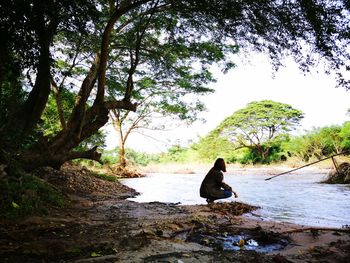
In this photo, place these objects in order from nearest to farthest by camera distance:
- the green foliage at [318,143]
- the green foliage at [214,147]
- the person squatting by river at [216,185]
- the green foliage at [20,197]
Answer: the green foliage at [20,197] → the person squatting by river at [216,185] → the green foliage at [318,143] → the green foliage at [214,147]

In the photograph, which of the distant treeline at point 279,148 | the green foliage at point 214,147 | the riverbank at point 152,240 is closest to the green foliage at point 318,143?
the distant treeline at point 279,148

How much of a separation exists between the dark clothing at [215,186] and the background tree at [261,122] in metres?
32.0

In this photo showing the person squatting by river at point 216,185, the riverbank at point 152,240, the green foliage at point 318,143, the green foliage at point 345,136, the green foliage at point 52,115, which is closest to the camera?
the riverbank at point 152,240

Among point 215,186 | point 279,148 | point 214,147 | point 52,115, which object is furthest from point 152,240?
point 214,147

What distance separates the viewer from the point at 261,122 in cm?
3959

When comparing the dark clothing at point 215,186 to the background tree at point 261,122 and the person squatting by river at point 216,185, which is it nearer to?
the person squatting by river at point 216,185

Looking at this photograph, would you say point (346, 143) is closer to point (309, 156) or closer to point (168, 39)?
point (309, 156)

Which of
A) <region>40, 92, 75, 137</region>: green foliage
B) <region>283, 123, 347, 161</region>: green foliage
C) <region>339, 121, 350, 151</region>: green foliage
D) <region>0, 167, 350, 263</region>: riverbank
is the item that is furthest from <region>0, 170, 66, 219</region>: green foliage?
<region>283, 123, 347, 161</region>: green foliage

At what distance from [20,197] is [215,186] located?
489cm

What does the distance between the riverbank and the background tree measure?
34602 mm

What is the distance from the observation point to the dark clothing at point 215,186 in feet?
29.0

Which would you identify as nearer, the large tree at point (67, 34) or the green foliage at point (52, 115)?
the large tree at point (67, 34)

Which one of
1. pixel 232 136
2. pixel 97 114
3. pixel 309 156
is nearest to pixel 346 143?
pixel 309 156

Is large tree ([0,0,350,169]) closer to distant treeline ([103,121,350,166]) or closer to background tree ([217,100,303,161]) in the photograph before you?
distant treeline ([103,121,350,166])
